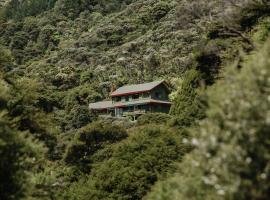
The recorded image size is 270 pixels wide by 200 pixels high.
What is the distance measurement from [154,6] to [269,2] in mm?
142504

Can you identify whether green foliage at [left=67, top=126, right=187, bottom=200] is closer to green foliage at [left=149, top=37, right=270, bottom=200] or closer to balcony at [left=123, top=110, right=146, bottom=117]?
green foliage at [left=149, top=37, right=270, bottom=200]

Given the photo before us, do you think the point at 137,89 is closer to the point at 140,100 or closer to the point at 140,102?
the point at 140,100

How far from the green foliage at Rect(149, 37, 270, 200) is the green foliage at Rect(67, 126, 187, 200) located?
23.4 m

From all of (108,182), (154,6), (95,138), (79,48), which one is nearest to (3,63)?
(108,182)

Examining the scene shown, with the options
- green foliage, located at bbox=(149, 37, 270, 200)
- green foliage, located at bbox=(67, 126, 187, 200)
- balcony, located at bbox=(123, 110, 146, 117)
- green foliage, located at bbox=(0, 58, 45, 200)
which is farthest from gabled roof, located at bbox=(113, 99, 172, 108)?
green foliage, located at bbox=(149, 37, 270, 200)

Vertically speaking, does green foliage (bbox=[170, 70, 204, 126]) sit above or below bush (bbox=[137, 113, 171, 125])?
above

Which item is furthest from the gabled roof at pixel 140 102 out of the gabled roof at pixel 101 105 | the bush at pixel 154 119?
the bush at pixel 154 119

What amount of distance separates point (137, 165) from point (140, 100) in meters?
61.4

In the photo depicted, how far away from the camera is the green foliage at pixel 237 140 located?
15.8 m

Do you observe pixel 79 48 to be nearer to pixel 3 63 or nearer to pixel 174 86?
pixel 174 86

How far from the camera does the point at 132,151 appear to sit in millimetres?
44406

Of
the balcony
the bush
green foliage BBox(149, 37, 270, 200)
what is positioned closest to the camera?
green foliage BBox(149, 37, 270, 200)

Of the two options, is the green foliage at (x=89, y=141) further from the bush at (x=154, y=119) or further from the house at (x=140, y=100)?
the house at (x=140, y=100)

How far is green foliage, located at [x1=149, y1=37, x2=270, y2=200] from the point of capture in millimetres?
15836
